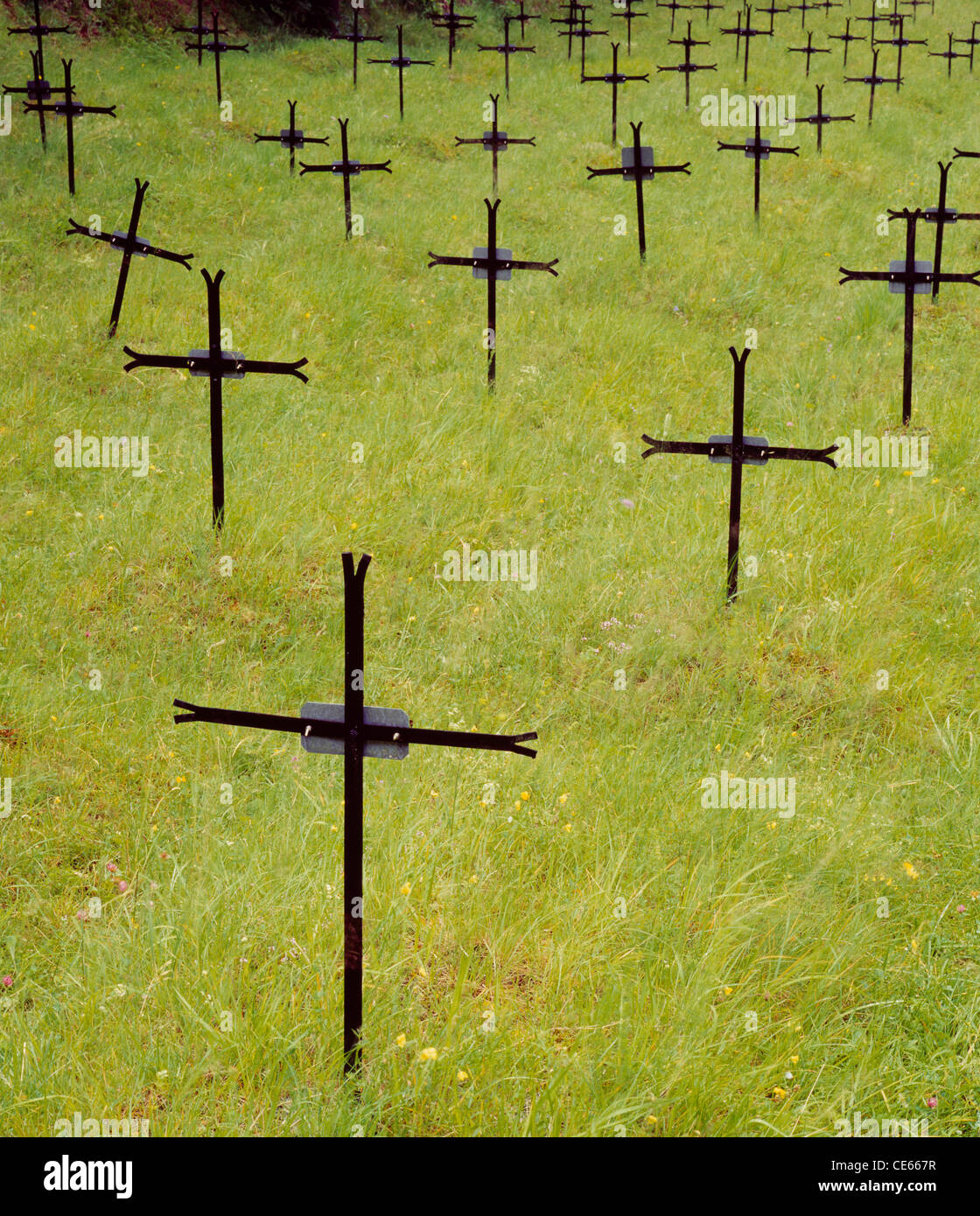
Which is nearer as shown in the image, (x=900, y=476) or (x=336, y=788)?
(x=336, y=788)

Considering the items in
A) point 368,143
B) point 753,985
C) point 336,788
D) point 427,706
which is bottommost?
point 753,985

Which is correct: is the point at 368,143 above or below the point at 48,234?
above

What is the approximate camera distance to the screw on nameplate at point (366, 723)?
10.3 ft

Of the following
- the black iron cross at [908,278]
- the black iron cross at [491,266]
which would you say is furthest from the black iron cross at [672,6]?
the black iron cross at [491,266]

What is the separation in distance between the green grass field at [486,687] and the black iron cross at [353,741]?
29 cm

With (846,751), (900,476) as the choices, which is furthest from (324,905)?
(900,476)

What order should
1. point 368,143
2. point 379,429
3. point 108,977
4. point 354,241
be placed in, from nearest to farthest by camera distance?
point 108,977
point 379,429
point 354,241
point 368,143

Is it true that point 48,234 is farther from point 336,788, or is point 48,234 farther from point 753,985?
point 753,985

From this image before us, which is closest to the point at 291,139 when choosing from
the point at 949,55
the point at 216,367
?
the point at 216,367

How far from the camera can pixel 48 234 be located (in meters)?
12.0

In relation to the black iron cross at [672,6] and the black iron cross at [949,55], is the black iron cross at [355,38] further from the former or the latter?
the black iron cross at [949,55]

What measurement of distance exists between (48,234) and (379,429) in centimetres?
597

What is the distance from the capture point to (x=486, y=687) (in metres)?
5.80

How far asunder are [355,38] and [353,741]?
62.8 feet
